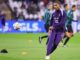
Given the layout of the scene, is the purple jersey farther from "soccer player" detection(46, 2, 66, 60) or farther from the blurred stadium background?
the blurred stadium background

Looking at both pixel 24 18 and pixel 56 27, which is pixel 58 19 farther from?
pixel 24 18

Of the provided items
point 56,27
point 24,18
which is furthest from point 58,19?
point 24,18

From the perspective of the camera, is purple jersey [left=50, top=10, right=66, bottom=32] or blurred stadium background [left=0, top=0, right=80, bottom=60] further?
blurred stadium background [left=0, top=0, right=80, bottom=60]

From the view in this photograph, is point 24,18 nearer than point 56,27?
No

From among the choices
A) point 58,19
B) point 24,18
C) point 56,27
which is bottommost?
point 24,18

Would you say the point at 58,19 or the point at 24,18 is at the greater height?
the point at 58,19

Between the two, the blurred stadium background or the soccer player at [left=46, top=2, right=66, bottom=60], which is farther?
the blurred stadium background

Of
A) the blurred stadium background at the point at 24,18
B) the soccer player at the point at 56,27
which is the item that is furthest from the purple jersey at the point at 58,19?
the blurred stadium background at the point at 24,18

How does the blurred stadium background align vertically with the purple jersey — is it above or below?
below

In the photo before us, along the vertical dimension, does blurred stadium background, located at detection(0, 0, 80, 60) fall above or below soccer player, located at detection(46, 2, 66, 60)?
below

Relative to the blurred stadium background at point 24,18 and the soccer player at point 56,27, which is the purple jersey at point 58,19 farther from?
the blurred stadium background at point 24,18

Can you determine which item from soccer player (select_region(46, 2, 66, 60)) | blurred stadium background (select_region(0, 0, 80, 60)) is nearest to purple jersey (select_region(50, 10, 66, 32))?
soccer player (select_region(46, 2, 66, 60))

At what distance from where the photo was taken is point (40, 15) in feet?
132

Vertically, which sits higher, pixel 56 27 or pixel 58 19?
pixel 58 19
